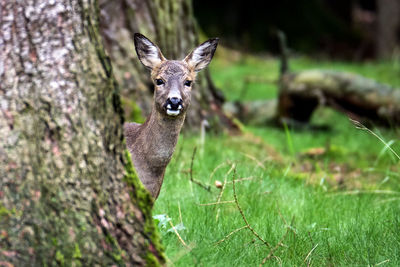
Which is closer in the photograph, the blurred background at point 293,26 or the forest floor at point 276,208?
the forest floor at point 276,208

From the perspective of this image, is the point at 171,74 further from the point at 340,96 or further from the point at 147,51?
the point at 340,96

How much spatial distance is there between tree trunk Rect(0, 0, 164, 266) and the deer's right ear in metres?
1.30

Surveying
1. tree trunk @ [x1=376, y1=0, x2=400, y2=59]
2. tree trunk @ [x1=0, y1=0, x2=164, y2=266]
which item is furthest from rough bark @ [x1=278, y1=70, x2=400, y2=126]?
tree trunk @ [x1=376, y1=0, x2=400, y2=59]

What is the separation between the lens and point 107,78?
98.0 inches

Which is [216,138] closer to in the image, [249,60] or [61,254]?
[61,254]

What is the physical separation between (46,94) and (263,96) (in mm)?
7916

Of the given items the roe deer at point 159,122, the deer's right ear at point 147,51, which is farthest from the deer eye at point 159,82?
the deer's right ear at point 147,51

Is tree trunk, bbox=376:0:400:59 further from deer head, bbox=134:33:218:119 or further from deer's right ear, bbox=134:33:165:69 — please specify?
deer's right ear, bbox=134:33:165:69

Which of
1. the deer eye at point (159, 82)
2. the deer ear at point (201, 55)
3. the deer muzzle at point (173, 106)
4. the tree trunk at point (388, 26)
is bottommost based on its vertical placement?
the tree trunk at point (388, 26)

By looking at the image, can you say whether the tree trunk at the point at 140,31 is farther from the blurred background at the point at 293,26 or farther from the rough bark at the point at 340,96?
the blurred background at the point at 293,26

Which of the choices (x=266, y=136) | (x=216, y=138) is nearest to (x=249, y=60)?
(x=266, y=136)

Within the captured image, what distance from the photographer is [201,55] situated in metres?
3.95

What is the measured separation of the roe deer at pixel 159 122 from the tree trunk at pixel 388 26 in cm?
1127

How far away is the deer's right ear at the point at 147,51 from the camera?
3775 mm
